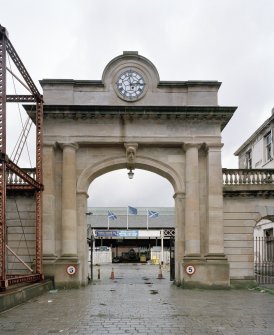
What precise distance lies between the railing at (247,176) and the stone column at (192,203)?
166 centimetres

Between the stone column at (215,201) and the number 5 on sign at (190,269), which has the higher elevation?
the stone column at (215,201)

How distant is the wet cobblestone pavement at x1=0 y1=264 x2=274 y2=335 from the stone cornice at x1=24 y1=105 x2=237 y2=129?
7.48 meters

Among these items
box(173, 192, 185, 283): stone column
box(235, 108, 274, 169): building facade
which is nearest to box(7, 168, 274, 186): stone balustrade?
box(173, 192, 185, 283): stone column

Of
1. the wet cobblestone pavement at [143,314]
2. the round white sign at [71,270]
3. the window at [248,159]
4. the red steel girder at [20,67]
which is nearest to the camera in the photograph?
the wet cobblestone pavement at [143,314]

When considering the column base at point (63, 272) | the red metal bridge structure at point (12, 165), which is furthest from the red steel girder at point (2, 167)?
the column base at point (63, 272)

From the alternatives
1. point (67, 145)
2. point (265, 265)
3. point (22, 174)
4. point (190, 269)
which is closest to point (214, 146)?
point (190, 269)

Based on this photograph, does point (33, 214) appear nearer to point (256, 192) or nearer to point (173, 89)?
point (173, 89)

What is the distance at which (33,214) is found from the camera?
2025 centimetres

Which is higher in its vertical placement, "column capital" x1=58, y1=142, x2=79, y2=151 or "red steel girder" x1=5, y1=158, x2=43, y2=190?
"column capital" x1=58, y1=142, x2=79, y2=151

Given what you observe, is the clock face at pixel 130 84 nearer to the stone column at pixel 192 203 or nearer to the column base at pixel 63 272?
the stone column at pixel 192 203

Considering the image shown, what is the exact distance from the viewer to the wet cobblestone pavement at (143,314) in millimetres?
9641

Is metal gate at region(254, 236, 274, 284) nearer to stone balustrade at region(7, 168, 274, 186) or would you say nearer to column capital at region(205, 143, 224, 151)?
stone balustrade at region(7, 168, 274, 186)

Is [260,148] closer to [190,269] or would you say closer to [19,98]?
[190,269]

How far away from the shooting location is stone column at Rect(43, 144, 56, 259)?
19.5 meters
